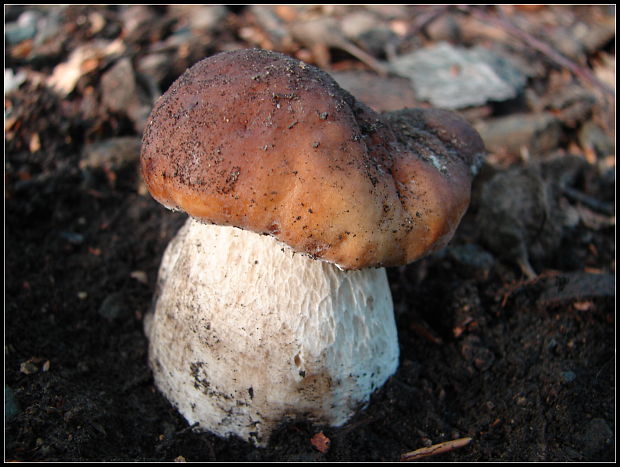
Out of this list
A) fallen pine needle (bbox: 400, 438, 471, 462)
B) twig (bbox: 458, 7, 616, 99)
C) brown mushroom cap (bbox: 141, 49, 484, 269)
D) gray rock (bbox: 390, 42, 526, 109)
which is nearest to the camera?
brown mushroom cap (bbox: 141, 49, 484, 269)

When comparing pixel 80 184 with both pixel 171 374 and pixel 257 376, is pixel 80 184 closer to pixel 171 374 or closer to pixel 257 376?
pixel 171 374

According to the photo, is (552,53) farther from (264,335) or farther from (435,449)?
(264,335)

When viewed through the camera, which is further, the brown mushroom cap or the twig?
the twig

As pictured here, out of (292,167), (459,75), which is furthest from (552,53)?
(292,167)

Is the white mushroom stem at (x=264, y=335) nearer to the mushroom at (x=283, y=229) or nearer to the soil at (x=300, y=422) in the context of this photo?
the mushroom at (x=283, y=229)

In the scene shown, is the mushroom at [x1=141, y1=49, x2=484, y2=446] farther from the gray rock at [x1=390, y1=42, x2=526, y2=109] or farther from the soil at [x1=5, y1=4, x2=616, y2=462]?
the gray rock at [x1=390, y1=42, x2=526, y2=109]

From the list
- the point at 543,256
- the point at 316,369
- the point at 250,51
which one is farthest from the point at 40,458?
the point at 543,256

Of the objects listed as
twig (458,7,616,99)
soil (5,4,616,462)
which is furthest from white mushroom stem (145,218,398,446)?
twig (458,7,616,99)

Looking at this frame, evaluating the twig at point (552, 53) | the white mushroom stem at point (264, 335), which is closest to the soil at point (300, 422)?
the white mushroom stem at point (264, 335)
